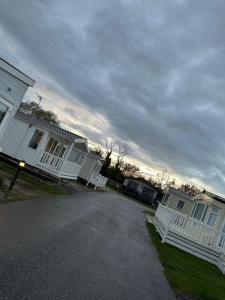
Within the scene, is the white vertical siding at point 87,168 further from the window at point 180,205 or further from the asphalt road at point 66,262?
the asphalt road at point 66,262

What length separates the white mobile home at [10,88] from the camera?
671 inches

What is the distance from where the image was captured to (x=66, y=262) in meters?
8.60

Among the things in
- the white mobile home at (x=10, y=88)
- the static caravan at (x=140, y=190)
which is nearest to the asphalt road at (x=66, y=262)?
the white mobile home at (x=10, y=88)

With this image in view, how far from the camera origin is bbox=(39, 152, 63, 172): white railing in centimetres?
2780

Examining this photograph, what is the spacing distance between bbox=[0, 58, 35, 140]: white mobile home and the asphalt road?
16.9 feet

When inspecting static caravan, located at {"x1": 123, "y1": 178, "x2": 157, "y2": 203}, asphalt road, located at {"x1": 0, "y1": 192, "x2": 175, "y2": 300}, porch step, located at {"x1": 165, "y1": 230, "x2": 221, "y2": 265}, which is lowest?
asphalt road, located at {"x1": 0, "y1": 192, "x2": 175, "y2": 300}

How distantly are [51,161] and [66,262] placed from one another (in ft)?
66.3

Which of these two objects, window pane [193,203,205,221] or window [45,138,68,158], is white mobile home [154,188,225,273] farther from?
window [45,138,68,158]

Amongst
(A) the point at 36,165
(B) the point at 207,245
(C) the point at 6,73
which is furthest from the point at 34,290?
(A) the point at 36,165

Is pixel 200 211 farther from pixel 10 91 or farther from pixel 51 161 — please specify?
pixel 10 91

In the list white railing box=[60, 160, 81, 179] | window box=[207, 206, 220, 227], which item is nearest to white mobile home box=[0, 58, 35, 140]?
white railing box=[60, 160, 81, 179]

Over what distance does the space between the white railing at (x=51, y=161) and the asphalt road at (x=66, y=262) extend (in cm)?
1301

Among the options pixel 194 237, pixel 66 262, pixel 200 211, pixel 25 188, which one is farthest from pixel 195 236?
pixel 66 262

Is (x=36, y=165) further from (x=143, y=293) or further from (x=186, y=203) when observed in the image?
(x=186, y=203)
